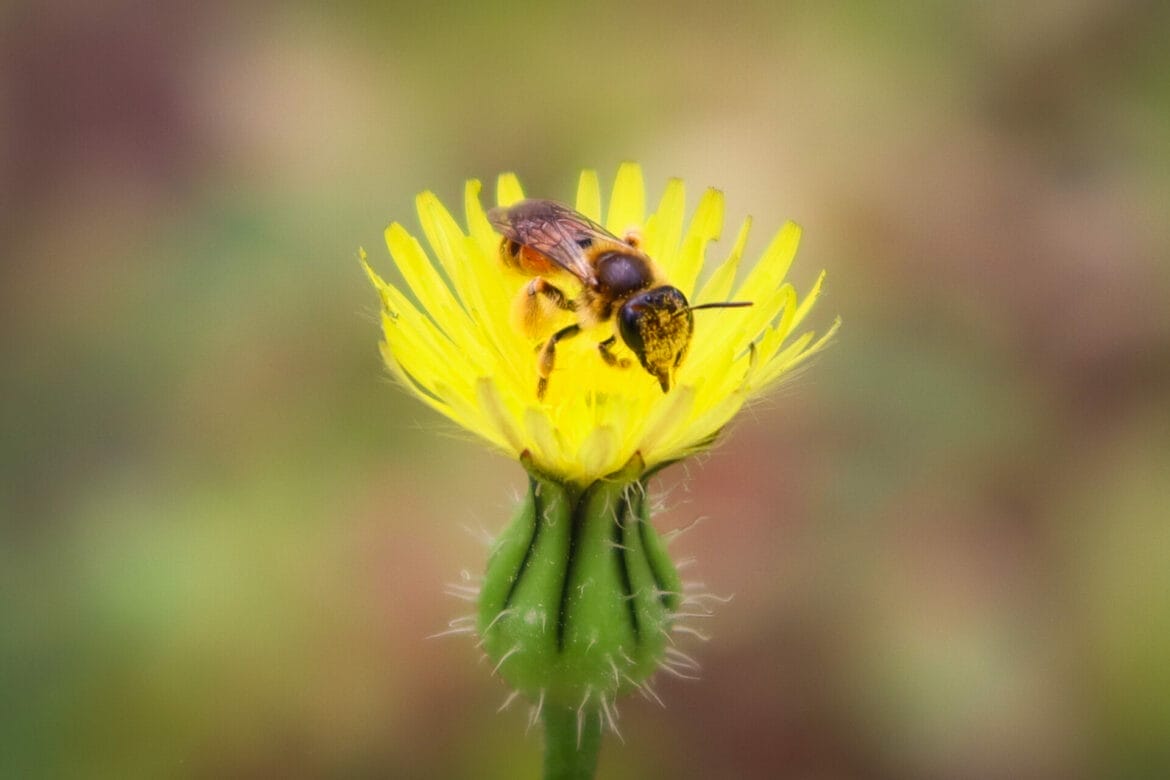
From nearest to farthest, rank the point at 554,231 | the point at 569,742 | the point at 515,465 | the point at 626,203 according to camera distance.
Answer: the point at 569,742 → the point at 554,231 → the point at 626,203 → the point at 515,465

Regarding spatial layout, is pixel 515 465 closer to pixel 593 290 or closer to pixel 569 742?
pixel 593 290

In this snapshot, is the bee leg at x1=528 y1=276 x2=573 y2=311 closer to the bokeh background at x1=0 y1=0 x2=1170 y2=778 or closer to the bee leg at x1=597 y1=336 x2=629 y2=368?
the bee leg at x1=597 y1=336 x2=629 y2=368

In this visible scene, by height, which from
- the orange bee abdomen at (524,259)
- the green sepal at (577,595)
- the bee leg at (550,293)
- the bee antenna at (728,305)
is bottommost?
the green sepal at (577,595)

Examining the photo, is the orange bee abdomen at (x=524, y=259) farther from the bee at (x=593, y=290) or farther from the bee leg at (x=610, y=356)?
the bee leg at (x=610, y=356)

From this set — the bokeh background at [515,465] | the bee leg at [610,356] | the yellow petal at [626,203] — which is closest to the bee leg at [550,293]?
the bee leg at [610,356]

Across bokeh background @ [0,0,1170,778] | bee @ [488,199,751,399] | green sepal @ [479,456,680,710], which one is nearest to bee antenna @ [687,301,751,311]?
bee @ [488,199,751,399]

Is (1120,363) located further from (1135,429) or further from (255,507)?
(255,507)

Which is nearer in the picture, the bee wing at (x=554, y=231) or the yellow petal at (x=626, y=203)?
the bee wing at (x=554, y=231)

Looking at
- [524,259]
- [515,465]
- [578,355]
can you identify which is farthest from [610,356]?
[515,465]
